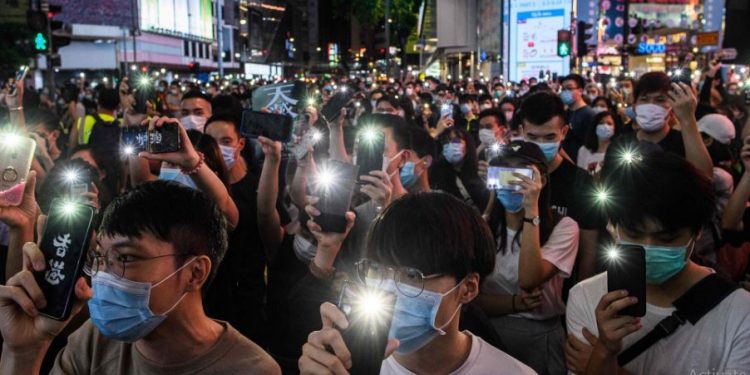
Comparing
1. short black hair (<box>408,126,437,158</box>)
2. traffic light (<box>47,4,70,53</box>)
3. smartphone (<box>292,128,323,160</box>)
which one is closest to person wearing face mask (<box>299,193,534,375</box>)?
smartphone (<box>292,128,323,160</box>)

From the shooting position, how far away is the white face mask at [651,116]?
220 inches

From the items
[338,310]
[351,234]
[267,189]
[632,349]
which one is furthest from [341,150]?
[338,310]

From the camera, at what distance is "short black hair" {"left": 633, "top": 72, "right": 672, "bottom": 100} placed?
18.5 ft

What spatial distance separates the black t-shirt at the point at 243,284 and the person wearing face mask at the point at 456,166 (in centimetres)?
195

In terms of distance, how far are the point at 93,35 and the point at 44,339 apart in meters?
56.4

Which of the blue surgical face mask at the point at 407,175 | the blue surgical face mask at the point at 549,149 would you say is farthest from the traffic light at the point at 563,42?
the blue surgical face mask at the point at 407,175

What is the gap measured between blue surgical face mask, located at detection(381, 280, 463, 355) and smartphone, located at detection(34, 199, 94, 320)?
906mm

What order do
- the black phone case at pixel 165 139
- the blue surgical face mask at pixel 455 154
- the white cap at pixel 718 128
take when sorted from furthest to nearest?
the blue surgical face mask at pixel 455 154 < the white cap at pixel 718 128 < the black phone case at pixel 165 139

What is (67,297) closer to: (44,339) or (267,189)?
(44,339)

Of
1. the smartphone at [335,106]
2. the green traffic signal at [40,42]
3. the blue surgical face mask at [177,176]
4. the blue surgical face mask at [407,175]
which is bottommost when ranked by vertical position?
the blue surgical face mask at [407,175]

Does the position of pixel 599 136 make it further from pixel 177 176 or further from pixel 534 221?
pixel 177 176

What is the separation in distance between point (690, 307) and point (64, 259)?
2.00m

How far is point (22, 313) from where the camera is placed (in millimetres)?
2324

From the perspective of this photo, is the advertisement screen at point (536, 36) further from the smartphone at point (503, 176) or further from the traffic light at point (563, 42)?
the smartphone at point (503, 176)
